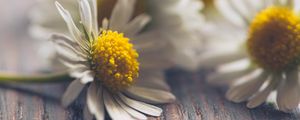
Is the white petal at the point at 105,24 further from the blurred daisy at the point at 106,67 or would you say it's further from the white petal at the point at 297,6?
the white petal at the point at 297,6

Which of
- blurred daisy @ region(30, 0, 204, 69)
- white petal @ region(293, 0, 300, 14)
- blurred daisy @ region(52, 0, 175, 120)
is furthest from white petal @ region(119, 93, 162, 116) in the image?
white petal @ region(293, 0, 300, 14)

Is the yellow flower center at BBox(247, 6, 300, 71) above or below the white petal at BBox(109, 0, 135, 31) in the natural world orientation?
below

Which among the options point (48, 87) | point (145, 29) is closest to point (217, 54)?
point (145, 29)

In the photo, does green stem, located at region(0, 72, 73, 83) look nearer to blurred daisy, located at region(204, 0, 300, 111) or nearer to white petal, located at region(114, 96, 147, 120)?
white petal, located at region(114, 96, 147, 120)

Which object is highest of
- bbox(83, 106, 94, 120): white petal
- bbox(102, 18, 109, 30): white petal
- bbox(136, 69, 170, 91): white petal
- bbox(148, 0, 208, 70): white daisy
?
bbox(148, 0, 208, 70): white daisy

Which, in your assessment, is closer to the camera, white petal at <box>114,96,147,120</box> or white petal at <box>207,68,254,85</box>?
white petal at <box>114,96,147,120</box>

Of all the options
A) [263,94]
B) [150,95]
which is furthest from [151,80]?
[263,94]

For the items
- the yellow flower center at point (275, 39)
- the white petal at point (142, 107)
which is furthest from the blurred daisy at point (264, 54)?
the white petal at point (142, 107)
